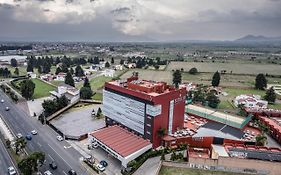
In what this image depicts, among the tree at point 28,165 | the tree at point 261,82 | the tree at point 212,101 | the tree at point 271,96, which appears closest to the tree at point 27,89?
the tree at point 28,165

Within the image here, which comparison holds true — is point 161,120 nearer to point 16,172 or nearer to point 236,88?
point 16,172

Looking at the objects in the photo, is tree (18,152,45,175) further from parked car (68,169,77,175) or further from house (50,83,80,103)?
house (50,83,80,103)

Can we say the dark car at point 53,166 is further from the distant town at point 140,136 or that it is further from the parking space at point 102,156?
the parking space at point 102,156

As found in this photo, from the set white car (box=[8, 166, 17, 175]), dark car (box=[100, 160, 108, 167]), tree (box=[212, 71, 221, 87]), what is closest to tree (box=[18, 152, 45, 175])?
white car (box=[8, 166, 17, 175])

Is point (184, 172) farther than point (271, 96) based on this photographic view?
No

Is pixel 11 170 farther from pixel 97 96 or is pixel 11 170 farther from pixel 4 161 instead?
pixel 97 96

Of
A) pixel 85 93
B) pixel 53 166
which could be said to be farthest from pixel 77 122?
pixel 53 166

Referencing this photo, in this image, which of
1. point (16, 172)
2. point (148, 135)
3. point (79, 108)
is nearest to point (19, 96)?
point (79, 108)
